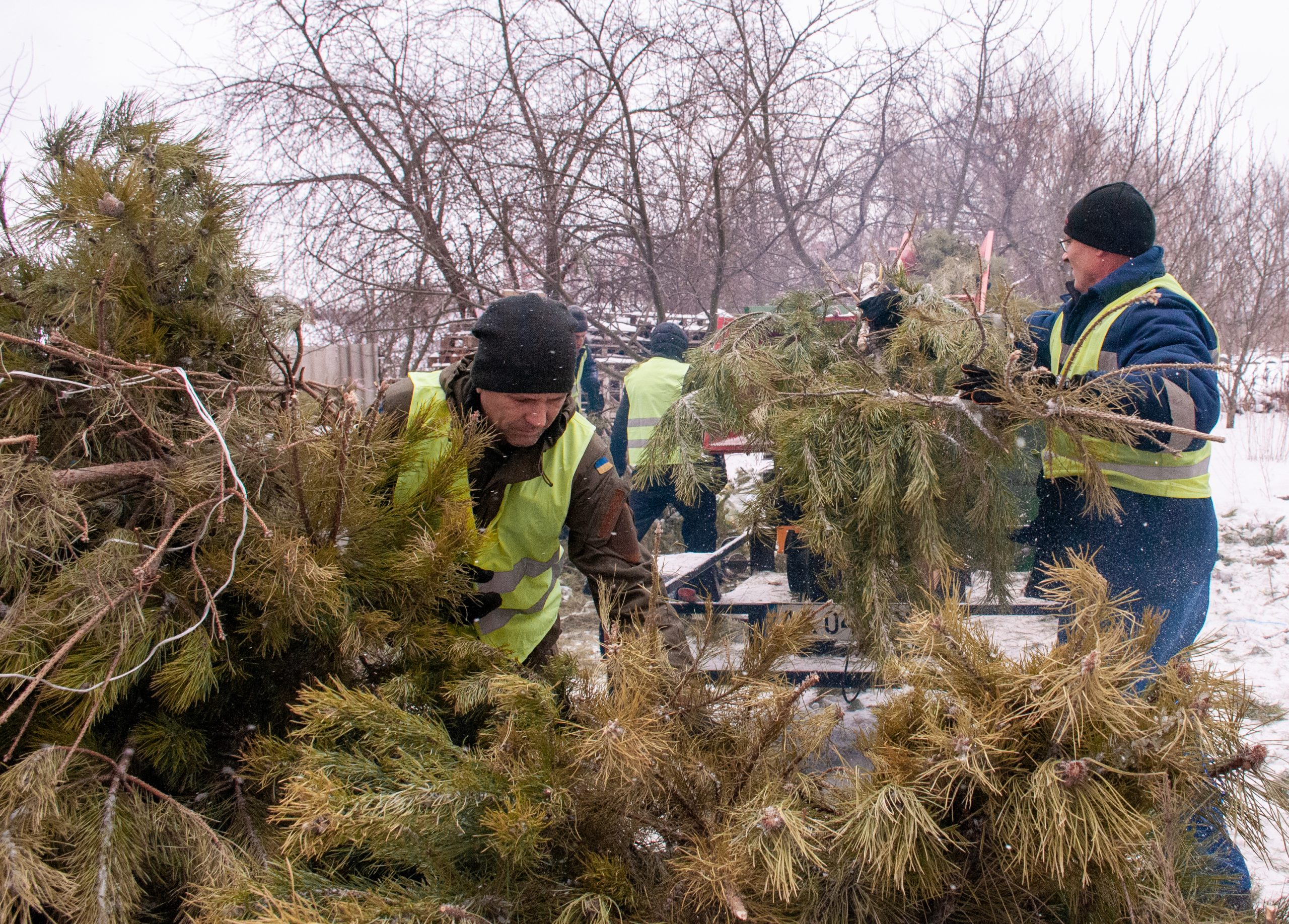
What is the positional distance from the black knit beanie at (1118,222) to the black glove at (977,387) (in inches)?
27.4

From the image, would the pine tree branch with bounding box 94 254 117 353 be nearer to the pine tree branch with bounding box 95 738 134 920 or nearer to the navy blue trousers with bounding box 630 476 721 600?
the pine tree branch with bounding box 95 738 134 920

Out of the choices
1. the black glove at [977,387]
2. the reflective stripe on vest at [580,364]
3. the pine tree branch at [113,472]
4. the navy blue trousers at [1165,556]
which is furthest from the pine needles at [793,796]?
the reflective stripe on vest at [580,364]

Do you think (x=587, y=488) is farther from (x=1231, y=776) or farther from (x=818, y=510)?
(x=1231, y=776)

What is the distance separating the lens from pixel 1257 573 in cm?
530

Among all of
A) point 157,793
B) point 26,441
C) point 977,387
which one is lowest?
point 157,793

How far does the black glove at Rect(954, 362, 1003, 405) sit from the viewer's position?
2.15m

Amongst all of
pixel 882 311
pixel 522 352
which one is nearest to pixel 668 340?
pixel 882 311

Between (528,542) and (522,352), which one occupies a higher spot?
(522,352)

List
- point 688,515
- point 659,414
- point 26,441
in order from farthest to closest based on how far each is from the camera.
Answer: point 688,515, point 659,414, point 26,441

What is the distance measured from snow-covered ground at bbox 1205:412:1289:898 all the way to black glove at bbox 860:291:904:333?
53.7 inches

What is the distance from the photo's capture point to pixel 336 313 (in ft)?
22.4

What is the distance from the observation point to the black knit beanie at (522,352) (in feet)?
6.26

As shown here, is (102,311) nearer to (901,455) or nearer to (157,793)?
(157,793)

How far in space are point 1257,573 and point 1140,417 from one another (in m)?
4.19
